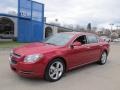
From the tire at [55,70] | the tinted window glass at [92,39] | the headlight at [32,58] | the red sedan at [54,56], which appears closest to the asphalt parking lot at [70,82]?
the tire at [55,70]

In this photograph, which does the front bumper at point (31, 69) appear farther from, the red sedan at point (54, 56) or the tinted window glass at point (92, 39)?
the tinted window glass at point (92, 39)

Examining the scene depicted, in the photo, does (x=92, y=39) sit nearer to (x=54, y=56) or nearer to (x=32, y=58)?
(x=54, y=56)

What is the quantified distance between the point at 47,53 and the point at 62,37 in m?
1.55

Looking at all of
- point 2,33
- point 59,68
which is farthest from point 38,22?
point 59,68

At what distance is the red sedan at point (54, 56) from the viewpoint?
17.3 ft

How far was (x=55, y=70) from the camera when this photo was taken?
228 inches

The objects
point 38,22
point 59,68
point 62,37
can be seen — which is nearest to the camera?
point 59,68

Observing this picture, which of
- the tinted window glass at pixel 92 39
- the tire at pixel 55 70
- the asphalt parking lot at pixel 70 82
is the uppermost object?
the tinted window glass at pixel 92 39

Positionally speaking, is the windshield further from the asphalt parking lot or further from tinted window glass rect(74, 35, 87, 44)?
the asphalt parking lot

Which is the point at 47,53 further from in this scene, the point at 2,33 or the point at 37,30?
the point at 2,33

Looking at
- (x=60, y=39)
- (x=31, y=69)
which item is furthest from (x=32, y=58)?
(x=60, y=39)

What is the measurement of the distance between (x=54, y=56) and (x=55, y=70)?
18.6 inches

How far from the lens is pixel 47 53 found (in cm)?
547

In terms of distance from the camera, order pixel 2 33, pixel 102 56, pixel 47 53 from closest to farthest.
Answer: pixel 47 53
pixel 102 56
pixel 2 33
